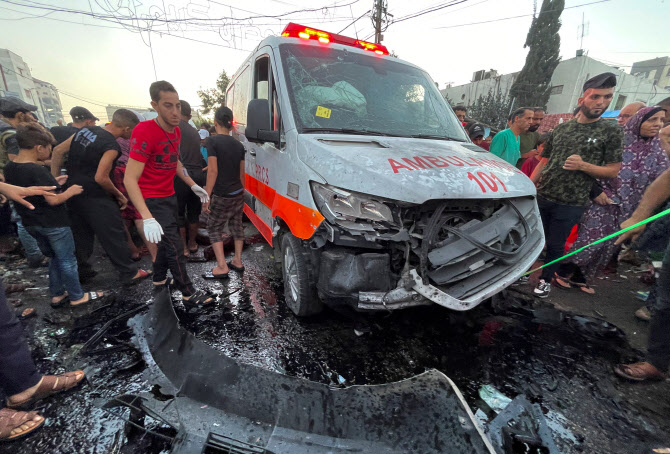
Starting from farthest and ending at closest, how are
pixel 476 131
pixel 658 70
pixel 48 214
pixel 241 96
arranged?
1. pixel 658 70
2. pixel 476 131
3. pixel 241 96
4. pixel 48 214

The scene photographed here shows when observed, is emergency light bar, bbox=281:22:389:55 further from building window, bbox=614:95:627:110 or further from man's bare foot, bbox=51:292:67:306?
building window, bbox=614:95:627:110

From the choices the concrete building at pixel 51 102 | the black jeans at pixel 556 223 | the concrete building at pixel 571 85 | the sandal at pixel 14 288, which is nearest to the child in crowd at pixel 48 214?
the sandal at pixel 14 288

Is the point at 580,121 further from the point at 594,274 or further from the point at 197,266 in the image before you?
the point at 197,266

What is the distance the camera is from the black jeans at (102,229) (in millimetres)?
3188

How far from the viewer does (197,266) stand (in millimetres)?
4027

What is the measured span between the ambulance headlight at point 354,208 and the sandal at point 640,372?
7.34ft

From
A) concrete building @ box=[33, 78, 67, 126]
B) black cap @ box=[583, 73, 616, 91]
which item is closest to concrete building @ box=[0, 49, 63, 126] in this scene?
concrete building @ box=[33, 78, 67, 126]

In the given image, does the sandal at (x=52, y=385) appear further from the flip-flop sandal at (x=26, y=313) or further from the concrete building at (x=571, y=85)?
the concrete building at (x=571, y=85)

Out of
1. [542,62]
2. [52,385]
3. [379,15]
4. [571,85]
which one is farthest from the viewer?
[571,85]

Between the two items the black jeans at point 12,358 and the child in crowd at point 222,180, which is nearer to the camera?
the black jeans at point 12,358

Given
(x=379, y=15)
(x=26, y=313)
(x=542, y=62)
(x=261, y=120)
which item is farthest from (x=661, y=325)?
(x=542, y=62)

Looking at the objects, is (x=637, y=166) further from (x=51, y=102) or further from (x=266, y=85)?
(x=51, y=102)

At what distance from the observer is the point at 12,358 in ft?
5.40

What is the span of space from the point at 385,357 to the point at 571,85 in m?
32.0
